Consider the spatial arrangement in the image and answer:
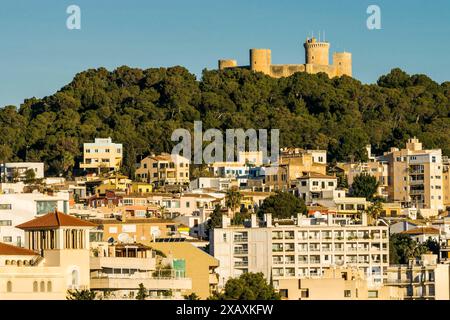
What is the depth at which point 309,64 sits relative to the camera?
123000mm

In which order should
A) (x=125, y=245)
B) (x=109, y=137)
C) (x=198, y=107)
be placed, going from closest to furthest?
1. (x=125, y=245)
2. (x=109, y=137)
3. (x=198, y=107)

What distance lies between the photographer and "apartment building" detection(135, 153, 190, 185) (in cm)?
9556

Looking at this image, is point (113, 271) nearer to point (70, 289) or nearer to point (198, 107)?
point (70, 289)

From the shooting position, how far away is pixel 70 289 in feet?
116

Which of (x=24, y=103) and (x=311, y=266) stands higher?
(x=24, y=103)

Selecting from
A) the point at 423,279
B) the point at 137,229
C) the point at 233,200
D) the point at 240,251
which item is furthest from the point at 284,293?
the point at 233,200

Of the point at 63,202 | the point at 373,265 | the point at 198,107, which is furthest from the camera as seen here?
the point at 198,107

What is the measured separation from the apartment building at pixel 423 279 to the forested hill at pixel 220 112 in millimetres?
46114

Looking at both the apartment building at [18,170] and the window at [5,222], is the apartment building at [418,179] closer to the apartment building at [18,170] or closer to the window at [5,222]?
the apartment building at [18,170]

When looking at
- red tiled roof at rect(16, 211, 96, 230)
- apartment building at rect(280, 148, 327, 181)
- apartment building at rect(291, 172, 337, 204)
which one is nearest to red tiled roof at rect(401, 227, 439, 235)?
apartment building at rect(291, 172, 337, 204)

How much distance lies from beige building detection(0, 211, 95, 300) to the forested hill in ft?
198

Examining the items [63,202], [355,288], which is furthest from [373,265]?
[355,288]

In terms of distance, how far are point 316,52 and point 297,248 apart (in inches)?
2727
